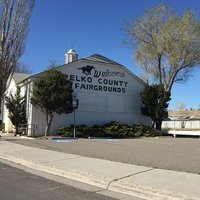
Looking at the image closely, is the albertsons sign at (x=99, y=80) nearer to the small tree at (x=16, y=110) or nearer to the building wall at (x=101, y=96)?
the building wall at (x=101, y=96)

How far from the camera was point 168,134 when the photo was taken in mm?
36625

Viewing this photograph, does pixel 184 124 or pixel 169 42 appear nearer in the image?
pixel 169 42

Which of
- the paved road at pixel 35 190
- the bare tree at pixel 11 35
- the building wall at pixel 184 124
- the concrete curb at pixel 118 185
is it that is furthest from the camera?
the building wall at pixel 184 124

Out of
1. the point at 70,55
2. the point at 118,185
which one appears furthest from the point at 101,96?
the point at 118,185

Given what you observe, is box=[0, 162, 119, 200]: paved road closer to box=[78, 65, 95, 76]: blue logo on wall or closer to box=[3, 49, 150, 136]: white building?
box=[3, 49, 150, 136]: white building

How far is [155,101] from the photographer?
116ft

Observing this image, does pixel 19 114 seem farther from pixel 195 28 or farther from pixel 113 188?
pixel 113 188

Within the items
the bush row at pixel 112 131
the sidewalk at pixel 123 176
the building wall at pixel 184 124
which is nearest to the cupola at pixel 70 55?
the bush row at pixel 112 131

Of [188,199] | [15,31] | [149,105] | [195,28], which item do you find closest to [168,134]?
[149,105]

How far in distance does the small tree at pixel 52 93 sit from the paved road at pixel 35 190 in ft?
54.4

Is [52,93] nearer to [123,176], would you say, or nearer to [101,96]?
[101,96]

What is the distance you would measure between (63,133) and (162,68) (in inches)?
641

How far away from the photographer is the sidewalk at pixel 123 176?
9109 mm

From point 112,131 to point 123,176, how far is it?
21609 millimetres
